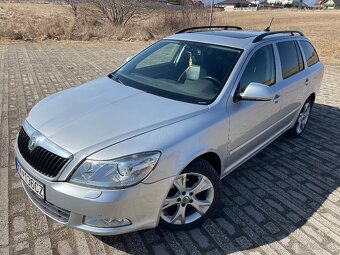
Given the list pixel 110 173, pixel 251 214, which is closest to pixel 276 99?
pixel 251 214

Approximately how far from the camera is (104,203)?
204 cm

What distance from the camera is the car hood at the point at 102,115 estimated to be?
88.6 inches

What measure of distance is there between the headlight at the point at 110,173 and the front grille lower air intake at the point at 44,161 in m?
0.16

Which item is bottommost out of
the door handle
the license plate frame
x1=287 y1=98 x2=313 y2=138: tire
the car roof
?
x1=287 y1=98 x2=313 y2=138: tire

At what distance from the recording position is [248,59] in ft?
10.2

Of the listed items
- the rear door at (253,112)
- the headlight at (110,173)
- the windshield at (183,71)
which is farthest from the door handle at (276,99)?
the headlight at (110,173)

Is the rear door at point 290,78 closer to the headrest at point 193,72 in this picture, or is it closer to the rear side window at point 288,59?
the rear side window at point 288,59

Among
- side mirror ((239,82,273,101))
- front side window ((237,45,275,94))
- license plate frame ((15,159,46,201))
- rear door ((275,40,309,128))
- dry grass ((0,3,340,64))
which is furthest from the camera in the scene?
dry grass ((0,3,340,64))

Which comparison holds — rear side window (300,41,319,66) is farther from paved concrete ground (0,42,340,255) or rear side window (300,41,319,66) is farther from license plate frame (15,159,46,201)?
license plate frame (15,159,46,201)

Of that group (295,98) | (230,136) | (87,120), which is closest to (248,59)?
(230,136)

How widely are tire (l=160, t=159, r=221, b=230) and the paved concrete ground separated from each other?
0.15 meters

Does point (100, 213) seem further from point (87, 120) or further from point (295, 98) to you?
point (295, 98)

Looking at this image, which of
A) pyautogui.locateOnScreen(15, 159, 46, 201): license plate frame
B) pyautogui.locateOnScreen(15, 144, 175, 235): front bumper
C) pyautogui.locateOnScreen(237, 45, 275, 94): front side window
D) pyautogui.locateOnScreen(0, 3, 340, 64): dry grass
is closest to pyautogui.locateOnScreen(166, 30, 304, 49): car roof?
pyautogui.locateOnScreen(237, 45, 275, 94): front side window

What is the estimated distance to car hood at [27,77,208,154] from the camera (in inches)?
88.6
